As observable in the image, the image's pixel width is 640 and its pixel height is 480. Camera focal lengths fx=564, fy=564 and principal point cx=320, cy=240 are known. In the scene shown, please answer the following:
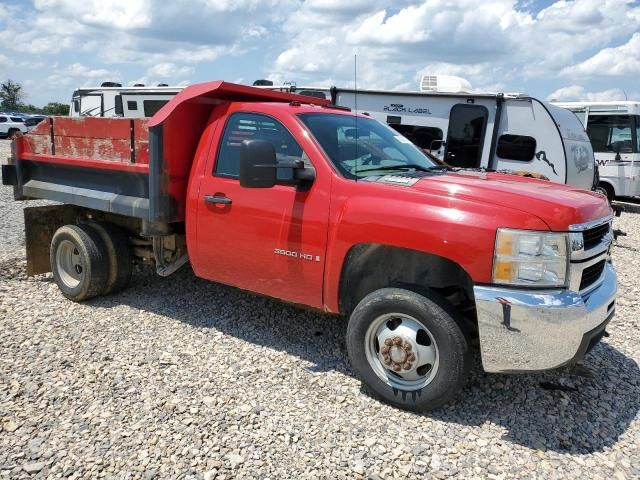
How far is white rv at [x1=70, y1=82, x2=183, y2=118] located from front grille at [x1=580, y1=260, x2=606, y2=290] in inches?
494

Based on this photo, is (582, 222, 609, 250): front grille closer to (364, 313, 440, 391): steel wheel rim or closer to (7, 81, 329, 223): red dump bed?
(364, 313, 440, 391): steel wheel rim

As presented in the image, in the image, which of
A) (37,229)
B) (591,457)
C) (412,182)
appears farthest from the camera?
(37,229)

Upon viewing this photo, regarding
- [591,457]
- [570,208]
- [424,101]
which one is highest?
[424,101]

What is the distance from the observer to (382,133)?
4.88 meters

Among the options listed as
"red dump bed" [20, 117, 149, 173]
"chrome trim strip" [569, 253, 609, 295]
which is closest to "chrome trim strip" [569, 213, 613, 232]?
"chrome trim strip" [569, 253, 609, 295]

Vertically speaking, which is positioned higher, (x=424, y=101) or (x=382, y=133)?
(x=424, y=101)

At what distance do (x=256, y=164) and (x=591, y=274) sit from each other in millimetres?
2283

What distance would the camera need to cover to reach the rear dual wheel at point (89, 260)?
5477mm

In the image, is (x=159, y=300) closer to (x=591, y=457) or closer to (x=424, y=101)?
(x=591, y=457)

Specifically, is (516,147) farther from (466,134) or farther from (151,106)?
(151,106)

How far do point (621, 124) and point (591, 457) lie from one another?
13163 millimetres

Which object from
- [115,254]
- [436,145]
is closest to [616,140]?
[436,145]

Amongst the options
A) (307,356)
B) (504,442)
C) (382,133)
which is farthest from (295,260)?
(504,442)

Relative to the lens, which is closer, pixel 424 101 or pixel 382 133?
pixel 382 133
